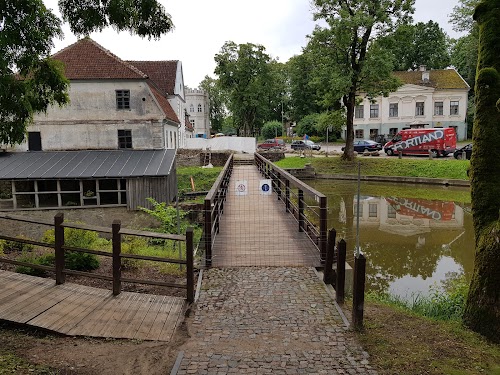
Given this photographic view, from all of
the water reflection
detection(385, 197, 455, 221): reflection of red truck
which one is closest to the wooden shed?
the water reflection

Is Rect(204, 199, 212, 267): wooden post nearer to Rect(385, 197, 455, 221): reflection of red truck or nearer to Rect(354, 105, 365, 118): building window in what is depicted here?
Rect(385, 197, 455, 221): reflection of red truck

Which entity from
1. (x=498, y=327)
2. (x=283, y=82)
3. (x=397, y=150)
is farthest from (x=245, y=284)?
(x=283, y=82)

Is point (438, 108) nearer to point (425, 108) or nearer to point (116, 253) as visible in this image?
point (425, 108)

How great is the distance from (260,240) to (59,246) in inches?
160

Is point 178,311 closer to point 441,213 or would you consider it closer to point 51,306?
point 51,306

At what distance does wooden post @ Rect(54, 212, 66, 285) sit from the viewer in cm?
598

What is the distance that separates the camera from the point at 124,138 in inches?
981

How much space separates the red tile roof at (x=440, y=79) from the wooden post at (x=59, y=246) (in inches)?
1914

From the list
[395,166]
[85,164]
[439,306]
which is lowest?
[439,306]

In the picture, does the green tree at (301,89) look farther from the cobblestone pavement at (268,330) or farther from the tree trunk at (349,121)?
the cobblestone pavement at (268,330)

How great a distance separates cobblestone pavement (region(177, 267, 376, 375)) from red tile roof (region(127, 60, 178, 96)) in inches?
1160

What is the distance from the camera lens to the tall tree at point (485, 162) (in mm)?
5348

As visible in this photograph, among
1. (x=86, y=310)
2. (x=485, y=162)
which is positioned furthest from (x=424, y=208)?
(x=86, y=310)

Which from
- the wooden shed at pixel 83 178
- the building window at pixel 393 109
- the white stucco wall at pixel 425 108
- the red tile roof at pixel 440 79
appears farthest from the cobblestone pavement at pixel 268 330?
the red tile roof at pixel 440 79
